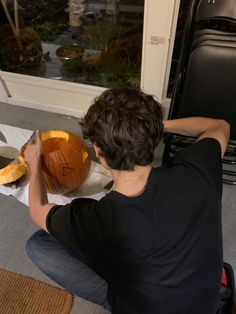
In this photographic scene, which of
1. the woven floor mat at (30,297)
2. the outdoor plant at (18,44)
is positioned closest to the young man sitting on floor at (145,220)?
the woven floor mat at (30,297)

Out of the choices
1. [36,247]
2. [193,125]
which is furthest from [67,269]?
[193,125]

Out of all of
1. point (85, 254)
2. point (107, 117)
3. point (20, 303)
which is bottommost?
point (20, 303)

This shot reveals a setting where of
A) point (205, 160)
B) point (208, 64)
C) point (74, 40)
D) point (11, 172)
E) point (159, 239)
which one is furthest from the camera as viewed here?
point (74, 40)

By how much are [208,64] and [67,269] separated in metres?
0.87

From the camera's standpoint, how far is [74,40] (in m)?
1.71

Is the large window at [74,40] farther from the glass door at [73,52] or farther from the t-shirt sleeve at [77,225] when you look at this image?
the t-shirt sleeve at [77,225]

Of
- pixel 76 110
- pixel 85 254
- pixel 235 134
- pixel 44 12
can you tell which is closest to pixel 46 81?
pixel 76 110

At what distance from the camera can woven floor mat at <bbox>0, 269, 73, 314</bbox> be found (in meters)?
0.99

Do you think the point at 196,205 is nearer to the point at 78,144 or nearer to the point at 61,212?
the point at 61,212

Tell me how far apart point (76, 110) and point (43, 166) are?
0.80 meters

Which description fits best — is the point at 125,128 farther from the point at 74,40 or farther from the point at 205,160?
the point at 74,40

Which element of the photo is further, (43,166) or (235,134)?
(235,134)

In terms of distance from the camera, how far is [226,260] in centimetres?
110

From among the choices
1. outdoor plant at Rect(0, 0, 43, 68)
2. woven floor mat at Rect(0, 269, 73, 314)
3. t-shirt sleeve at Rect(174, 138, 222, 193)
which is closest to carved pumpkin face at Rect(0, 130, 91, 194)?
woven floor mat at Rect(0, 269, 73, 314)
